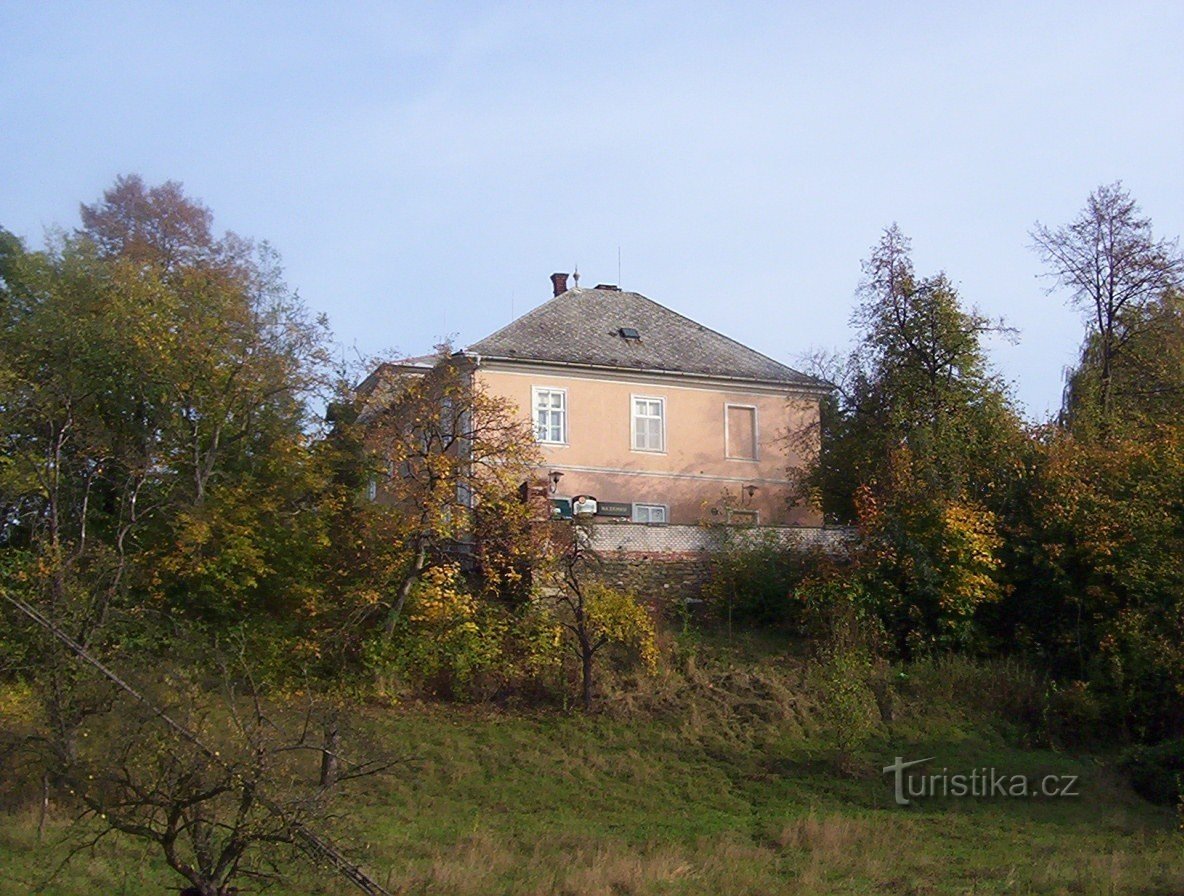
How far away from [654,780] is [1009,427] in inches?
510

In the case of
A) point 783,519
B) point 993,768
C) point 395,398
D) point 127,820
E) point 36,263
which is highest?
point 36,263

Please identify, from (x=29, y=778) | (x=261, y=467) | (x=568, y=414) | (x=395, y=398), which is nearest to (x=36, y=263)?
(x=261, y=467)

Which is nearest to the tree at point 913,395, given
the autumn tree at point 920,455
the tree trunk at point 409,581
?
the autumn tree at point 920,455

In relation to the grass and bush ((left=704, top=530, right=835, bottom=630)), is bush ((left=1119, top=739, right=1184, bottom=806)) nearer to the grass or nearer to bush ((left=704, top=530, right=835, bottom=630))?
the grass

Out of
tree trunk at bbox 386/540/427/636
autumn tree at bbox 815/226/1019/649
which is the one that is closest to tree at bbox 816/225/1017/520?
autumn tree at bbox 815/226/1019/649

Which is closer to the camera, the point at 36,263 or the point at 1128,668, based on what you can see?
the point at 1128,668

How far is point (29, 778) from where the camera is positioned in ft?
62.3

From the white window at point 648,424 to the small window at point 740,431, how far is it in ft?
6.01

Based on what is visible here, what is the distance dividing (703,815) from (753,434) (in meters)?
17.1

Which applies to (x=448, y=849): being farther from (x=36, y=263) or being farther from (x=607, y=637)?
(x=36, y=263)

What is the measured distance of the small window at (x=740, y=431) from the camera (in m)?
37.4

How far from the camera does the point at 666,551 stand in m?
30.4

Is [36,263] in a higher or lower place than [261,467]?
higher

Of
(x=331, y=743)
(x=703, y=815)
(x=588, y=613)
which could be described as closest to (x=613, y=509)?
(x=588, y=613)
